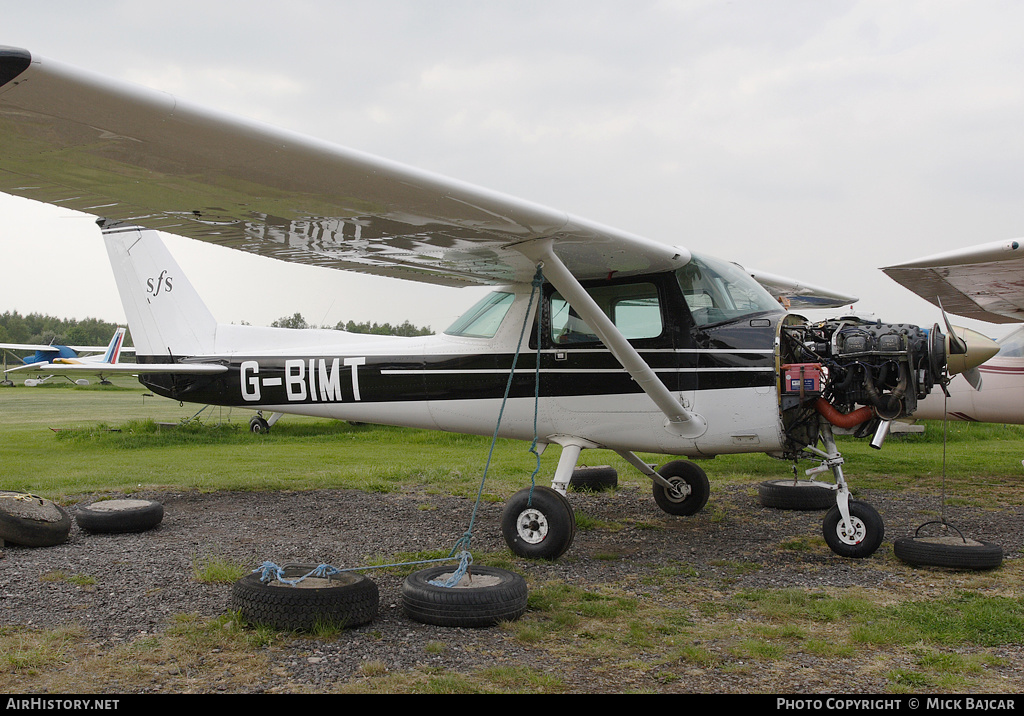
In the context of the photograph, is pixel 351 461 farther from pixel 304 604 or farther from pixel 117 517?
pixel 304 604

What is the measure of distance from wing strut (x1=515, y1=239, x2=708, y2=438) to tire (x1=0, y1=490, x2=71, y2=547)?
4.52 meters

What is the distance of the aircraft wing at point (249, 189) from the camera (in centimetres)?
315

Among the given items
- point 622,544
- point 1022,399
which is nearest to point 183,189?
point 622,544

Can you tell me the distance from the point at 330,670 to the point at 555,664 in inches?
43.6

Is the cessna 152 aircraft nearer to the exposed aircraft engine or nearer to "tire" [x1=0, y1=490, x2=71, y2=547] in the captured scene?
the exposed aircraft engine

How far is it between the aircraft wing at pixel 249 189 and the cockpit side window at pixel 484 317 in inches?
21.9

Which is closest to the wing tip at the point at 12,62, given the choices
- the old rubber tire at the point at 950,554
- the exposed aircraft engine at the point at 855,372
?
the exposed aircraft engine at the point at 855,372

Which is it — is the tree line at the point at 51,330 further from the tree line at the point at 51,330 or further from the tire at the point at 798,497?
the tire at the point at 798,497

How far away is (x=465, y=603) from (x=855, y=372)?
11.2ft

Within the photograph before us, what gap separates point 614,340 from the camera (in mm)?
5832

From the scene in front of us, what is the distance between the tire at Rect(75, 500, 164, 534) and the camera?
6.62 metres

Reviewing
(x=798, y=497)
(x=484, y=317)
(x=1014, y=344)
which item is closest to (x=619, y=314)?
(x=484, y=317)

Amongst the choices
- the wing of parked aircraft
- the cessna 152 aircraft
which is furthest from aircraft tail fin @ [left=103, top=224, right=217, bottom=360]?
the wing of parked aircraft

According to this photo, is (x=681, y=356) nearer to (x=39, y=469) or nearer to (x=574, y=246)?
(x=574, y=246)
